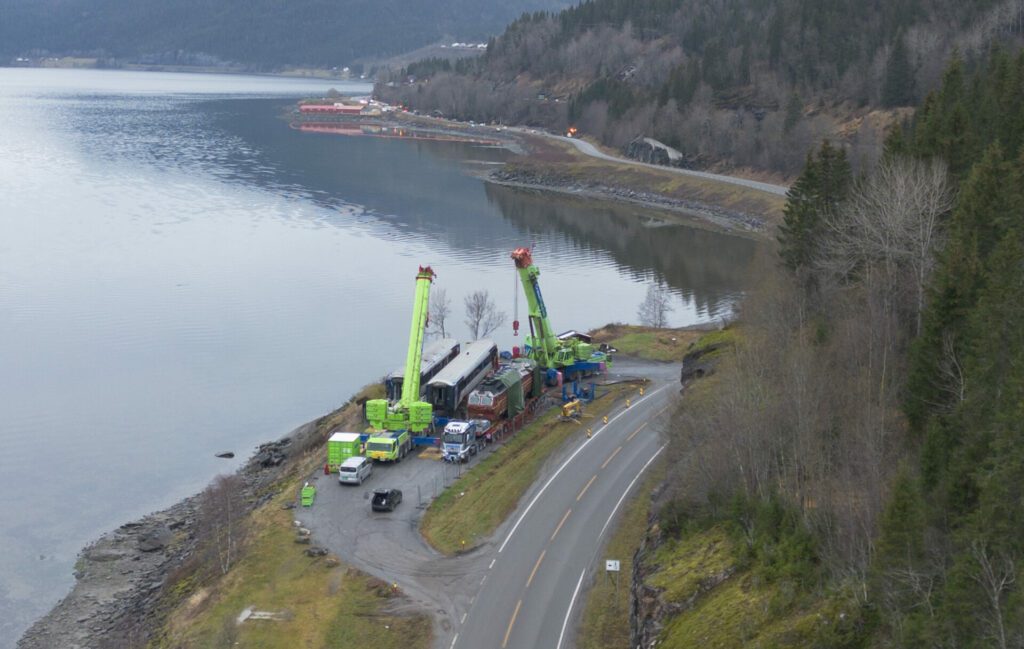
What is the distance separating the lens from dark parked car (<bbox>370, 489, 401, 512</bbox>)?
28172 mm

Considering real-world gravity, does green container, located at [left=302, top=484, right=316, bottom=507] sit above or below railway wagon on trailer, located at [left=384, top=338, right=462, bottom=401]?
below

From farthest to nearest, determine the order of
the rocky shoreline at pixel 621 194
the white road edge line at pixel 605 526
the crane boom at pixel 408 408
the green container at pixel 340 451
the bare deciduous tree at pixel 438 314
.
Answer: the rocky shoreline at pixel 621 194 < the bare deciduous tree at pixel 438 314 < the crane boom at pixel 408 408 < the green container at pixel 340 451 < the white road edge line at pixel 605 526

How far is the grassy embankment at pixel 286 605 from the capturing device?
A: 73.4 ft

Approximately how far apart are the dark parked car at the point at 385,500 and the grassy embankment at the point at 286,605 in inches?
85.7

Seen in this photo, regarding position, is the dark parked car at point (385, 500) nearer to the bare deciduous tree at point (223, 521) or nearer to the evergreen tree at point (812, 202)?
the bare deciduous tree at point (223, 521)

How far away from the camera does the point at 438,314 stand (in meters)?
52.1

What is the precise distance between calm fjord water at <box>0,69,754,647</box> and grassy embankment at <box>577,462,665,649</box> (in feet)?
48.1

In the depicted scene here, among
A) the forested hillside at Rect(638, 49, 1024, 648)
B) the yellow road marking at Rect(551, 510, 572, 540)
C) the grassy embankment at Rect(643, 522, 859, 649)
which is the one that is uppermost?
the forested hillside at Rect(638, 49, 1024, 648)

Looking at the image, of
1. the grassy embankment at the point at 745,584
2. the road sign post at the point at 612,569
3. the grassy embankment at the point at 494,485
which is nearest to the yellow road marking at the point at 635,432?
the grassy embankment at the point at 494,485

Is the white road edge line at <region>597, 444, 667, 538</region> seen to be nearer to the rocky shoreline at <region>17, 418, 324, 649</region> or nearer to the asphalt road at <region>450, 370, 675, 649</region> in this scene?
the asphalt road at <region>450, 370, 675, 649</region>

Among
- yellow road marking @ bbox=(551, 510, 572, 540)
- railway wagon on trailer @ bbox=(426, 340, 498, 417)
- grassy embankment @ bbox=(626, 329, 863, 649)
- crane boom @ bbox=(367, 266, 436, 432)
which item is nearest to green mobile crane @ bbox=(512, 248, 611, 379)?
railway wagon on trailer @ bbox=(426, 340, 498, 417)

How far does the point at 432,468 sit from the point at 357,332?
2400 cm

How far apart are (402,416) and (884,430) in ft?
53.8

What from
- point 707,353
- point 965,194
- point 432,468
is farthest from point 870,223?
point 432,468
